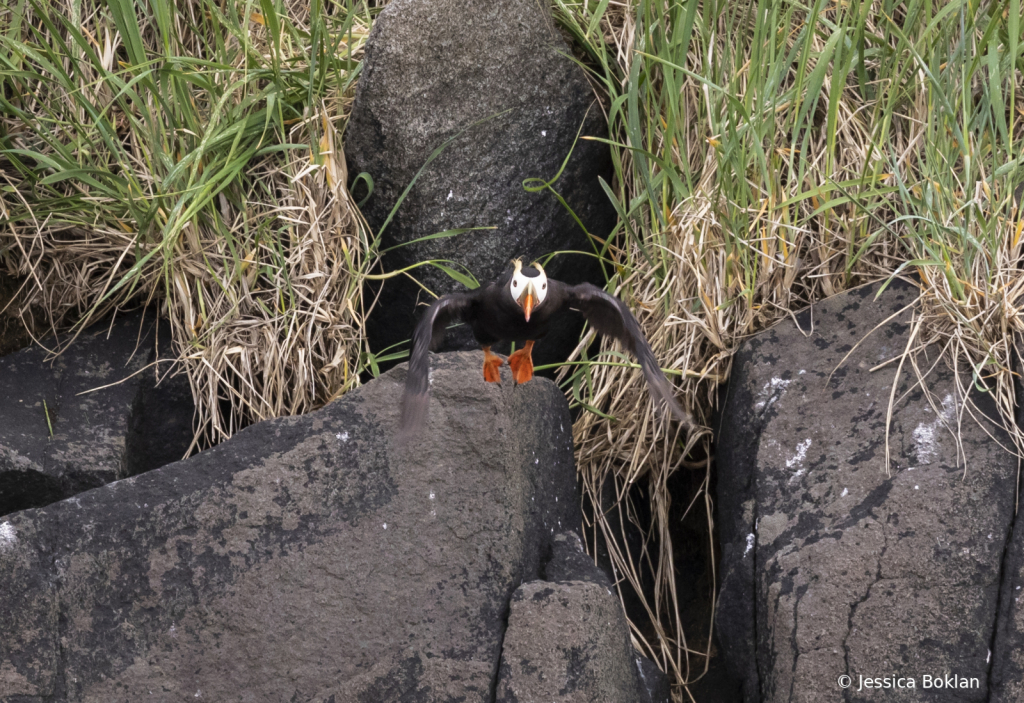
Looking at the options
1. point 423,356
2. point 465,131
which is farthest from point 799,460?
point 465,131

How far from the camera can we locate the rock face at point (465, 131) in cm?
304

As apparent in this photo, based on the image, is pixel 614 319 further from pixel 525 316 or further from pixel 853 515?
pixel 853 515

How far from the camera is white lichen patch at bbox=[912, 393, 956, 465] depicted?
2.36 metres

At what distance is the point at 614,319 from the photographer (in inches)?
106

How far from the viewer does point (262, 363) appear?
2898 mm

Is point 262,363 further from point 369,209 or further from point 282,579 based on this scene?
point 282,579

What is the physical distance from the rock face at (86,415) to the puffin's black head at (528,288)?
1.14 m

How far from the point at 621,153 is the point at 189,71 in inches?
56.4

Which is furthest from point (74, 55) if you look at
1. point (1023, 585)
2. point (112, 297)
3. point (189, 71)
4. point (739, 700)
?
point (1023, 585)

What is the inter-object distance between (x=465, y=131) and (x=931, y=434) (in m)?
1.67

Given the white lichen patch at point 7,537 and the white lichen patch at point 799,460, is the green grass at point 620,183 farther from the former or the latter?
the white lichen patch at point 7,537

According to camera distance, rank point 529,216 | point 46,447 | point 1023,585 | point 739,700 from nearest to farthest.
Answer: point 1023,585 < point 739,700 < point 46,447 < point 529,216

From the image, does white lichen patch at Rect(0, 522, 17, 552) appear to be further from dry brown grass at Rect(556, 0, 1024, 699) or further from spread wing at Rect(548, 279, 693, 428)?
dry brown grass at Rect(556, 0, 1024, 699)

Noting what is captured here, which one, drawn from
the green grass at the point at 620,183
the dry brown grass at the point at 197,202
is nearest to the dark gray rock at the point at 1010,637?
the green grass at the point at 620,183
